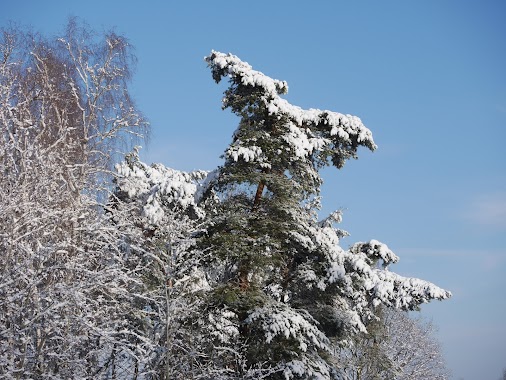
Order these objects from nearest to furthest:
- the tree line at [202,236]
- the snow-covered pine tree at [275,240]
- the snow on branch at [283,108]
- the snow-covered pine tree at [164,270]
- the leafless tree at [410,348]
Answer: the tree line at [202,236], the snow-covered pine tree at [164,270], the snow-covered pine tree at [275,240], the snow on branch at [283,108], the leafless tree at [410,348]

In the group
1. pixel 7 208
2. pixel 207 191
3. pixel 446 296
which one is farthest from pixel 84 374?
pixel 446 296

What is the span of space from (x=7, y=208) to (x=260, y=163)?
6658 millimetres

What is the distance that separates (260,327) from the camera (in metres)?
12.9

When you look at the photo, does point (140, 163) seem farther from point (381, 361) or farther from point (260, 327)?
point (381, 361)

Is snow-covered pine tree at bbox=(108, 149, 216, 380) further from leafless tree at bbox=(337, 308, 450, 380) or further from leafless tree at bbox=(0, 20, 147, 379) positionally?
leafless tree at bbox=(337, 308, 450, 380)

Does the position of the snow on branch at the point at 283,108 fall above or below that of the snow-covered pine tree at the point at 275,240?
above

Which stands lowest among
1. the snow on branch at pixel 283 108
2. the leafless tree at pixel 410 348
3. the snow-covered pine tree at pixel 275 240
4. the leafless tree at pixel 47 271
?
the leafless tree at pixel 47 271

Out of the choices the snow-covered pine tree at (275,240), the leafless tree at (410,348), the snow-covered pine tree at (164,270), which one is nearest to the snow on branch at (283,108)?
the snow-covered pine tree at (275,240)

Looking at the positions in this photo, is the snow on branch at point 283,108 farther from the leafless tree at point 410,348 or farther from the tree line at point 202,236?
the leafless tree at point 410,348

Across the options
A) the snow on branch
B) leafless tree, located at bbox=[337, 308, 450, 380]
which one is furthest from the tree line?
leafless tree, located at bbox=[337, 308, 450, 380]

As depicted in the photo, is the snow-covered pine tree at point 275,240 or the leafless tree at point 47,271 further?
the snow-covered pine tree at point 275,240

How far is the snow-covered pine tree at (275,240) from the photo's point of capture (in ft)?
42.8

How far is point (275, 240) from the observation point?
44.3ft

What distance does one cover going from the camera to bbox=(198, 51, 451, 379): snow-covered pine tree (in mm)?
13039
